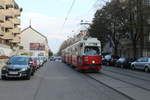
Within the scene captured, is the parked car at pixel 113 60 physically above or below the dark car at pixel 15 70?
above

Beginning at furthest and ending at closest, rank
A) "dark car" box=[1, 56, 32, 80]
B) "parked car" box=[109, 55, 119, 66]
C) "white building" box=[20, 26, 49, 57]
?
"white building" box=[20, 26, 49, 57] → "parked car" box=[109, 55, 119, 66] → "dark car" box=[1, 56, 32, 80]

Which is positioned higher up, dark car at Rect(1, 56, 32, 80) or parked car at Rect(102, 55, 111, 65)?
parked car at Rect(102, 55, 111, 65)

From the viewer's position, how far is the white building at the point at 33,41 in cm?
12594

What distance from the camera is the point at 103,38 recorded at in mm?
63656

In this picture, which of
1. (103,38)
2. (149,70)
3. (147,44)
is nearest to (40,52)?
(103,38)

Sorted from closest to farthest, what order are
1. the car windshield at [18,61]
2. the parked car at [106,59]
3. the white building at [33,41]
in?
the car windshield at [18,61] → the parked car at [106,59] → the white building at [33,41]

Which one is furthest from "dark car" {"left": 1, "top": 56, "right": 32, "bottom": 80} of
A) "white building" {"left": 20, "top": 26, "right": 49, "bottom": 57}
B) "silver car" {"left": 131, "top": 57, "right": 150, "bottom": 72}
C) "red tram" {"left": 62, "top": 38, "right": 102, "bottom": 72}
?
"white building" {"left": 20, "top": 26, "right": 49, "bottom": 57}

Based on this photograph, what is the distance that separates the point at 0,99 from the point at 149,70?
2334 cm

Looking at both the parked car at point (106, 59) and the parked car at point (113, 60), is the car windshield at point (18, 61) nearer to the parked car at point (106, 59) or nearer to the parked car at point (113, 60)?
the parked car at point (113, 60)

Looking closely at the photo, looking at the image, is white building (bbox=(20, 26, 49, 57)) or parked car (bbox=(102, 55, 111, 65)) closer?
parked car (bbox=(102, 55, 111, 65))

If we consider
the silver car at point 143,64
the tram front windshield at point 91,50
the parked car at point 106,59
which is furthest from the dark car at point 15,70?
the parked car at point 106,59

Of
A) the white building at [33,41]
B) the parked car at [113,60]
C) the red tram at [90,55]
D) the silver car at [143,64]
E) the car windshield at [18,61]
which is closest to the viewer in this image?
the car windshield at [18,61]

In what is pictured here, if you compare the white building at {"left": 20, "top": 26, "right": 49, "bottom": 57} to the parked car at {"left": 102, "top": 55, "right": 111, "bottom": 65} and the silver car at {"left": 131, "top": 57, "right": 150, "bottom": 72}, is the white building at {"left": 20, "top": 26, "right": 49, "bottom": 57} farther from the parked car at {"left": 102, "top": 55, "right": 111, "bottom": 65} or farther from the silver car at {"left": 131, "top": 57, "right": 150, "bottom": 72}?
the silver car at {"left": 131, "top": 57, "right": 150, "bottom": 72}

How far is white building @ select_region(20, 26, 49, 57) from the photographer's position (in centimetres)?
12594
